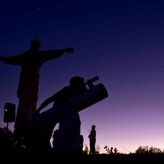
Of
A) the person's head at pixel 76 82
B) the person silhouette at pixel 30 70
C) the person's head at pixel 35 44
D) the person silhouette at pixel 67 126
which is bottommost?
the person silhouette at pixel 67 126

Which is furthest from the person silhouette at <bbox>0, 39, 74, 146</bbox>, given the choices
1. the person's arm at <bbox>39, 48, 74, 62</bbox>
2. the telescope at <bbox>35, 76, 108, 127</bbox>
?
the telescope at <bbox>35, 76, 108, 127</bbox>

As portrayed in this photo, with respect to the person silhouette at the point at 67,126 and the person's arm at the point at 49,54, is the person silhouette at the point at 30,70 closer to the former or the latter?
the person's arm at the point at 49,54

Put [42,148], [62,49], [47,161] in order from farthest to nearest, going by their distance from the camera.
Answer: [62,49]
[42,148]
[47,161]

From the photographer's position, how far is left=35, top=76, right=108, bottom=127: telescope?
230 inches

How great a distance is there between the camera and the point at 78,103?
19.2 ft

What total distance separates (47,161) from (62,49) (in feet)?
43.9

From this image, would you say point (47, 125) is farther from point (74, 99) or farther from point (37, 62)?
point (37, 62)

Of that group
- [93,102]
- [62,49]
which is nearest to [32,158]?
[93,102]

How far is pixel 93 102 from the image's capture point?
5910 millimetres

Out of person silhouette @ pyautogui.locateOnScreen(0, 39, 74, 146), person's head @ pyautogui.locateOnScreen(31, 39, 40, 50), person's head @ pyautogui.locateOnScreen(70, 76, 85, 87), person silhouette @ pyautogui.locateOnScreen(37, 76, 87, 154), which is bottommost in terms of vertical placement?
A: person silhouette @ pyautogui.locateOnScreen(37, 76, 87, 154)

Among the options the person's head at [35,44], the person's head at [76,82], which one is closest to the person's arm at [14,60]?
the person's head at [35,44]

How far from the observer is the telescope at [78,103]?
5836 millimetres

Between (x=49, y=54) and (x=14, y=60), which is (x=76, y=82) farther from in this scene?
(x=14, y=60)

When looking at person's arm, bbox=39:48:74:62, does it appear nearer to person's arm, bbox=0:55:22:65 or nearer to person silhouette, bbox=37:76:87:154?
person's arm, bbox=0:55:22:65
